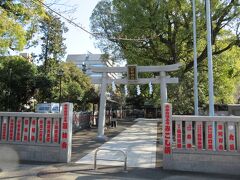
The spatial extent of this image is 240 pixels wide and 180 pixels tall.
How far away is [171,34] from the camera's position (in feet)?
78.0

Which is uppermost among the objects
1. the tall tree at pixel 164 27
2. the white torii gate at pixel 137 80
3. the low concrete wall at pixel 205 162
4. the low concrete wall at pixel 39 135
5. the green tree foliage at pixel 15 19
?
the tall tree at pixel 164 27

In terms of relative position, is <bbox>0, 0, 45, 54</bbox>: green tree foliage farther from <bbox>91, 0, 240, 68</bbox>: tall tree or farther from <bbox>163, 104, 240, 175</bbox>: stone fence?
<bbox>163, 104, 240, 175</bbox>: stone fence

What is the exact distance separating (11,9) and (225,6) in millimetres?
15721

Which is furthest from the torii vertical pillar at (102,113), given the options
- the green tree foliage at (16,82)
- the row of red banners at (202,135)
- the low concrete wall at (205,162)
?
the green tree foliage at (16,82)

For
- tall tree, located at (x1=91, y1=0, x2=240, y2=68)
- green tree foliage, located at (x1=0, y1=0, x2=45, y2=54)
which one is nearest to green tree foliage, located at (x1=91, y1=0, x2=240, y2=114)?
tall tree, located at (x1=91, y1=0, x2=240, y2=68)

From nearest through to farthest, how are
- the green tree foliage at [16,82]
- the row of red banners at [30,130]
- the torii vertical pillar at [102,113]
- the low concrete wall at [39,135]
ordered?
the low concrete wall at [39,135], the row of red banners at [30,130], the torii vertical pillar at [102,113], the green tree foliage at [16,82]

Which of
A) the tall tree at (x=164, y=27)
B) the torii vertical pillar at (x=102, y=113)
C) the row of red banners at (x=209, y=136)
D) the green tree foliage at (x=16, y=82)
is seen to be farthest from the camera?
the green tree foliage at (x=16, y=82)

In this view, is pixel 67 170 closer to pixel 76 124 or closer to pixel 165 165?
pixel 165 165

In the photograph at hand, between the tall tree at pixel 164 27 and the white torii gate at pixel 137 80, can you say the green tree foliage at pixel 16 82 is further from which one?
the white torii gate at pixel 137 80

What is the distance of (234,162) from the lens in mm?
8609

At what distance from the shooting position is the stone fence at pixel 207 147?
342 inches

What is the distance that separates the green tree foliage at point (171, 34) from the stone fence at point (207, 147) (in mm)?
11163

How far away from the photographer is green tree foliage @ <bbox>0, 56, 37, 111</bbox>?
2692 cm

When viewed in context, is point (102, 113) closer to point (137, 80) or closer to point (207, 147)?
point (137, 80)
